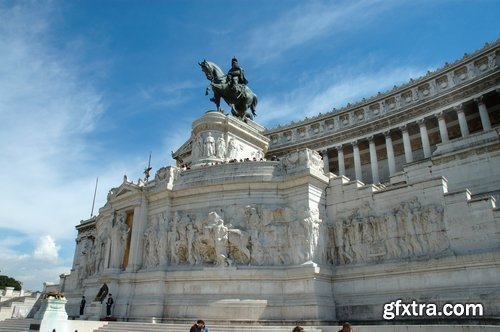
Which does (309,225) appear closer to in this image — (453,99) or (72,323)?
(72,323)

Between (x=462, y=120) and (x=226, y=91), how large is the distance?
85.3 ft

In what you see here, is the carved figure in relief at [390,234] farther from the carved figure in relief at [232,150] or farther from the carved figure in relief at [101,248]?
the carved figure in relief at [101,248]

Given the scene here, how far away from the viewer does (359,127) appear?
50.6m

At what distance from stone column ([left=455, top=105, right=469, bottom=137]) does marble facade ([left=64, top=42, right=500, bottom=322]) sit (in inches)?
779

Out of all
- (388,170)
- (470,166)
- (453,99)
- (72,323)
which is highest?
(453,99)

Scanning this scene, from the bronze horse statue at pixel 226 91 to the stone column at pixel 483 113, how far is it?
2413 cm

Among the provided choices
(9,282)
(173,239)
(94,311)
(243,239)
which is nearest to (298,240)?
(243,239)

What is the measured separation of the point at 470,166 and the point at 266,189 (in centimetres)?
1218

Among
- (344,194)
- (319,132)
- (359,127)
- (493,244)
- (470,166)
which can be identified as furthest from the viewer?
(319,132)

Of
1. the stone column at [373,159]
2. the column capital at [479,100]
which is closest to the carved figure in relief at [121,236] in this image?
the stone column at [373,159]

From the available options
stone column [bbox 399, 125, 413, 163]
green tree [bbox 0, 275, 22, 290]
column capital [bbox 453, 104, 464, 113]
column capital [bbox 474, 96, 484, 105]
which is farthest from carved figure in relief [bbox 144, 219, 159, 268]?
green tree [bbox 0, 275, 22, 290]

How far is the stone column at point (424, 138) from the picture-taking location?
43688 millimetres

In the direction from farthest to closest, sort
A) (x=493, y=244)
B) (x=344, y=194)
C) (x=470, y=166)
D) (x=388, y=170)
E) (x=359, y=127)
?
(x=359, y=127), (x=388, y=170), (x=470, y=166), (x=344, y=194), (x=493, y=244)

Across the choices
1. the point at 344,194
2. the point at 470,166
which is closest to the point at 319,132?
the point at 470,166
